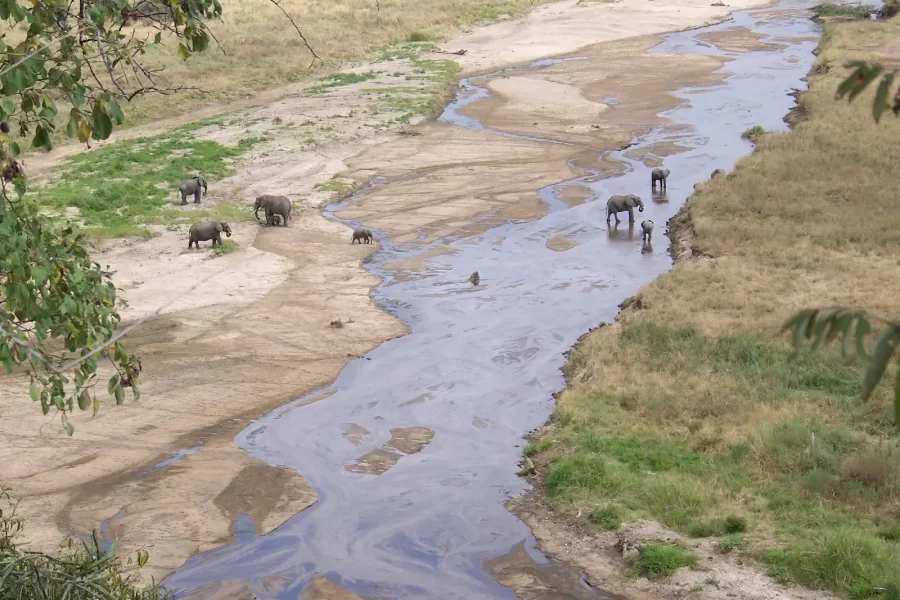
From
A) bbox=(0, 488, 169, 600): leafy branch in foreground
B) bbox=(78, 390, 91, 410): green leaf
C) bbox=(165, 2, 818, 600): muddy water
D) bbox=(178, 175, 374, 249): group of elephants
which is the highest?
bbox=(78, 390, 91, 410): green leaf

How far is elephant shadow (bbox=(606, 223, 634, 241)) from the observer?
30328mm

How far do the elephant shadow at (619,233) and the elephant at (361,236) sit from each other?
653cm

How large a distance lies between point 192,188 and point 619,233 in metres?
12.3

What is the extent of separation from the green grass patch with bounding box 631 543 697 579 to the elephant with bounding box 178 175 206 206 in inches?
851

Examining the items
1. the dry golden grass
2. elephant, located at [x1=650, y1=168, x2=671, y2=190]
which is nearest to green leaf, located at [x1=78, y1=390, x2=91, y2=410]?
elephant, located at [x1=650, y1=168, x2=671, y2=190]

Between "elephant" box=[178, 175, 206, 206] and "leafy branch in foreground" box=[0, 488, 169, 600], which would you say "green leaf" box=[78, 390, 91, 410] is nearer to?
"leafy branch in foreground" box=[0, 488, 169, 600]

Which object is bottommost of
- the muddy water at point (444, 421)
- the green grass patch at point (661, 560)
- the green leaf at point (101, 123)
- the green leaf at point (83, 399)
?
the muddy water at point (444, 421)

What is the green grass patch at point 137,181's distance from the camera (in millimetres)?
30156

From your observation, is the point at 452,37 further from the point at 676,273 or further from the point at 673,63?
the point at 676,273

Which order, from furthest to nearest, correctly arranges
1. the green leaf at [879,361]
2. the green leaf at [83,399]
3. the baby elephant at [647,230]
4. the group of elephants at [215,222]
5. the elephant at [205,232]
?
the baby elephant at [647,230] < the group of elephants at [215,222] < the elephant at [205,232] < the green leaf at [83,399] < the green leaf at [879,361]

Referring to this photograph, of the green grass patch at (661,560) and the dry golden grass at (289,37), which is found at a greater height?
the dry golden grass at (289,37)

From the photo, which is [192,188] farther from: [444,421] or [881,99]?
[881,99]

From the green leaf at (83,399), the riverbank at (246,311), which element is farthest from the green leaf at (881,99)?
the riverbank at (246,311)

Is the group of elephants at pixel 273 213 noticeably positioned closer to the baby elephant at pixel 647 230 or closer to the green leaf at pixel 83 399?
the baby elephant at pixel 647 230
